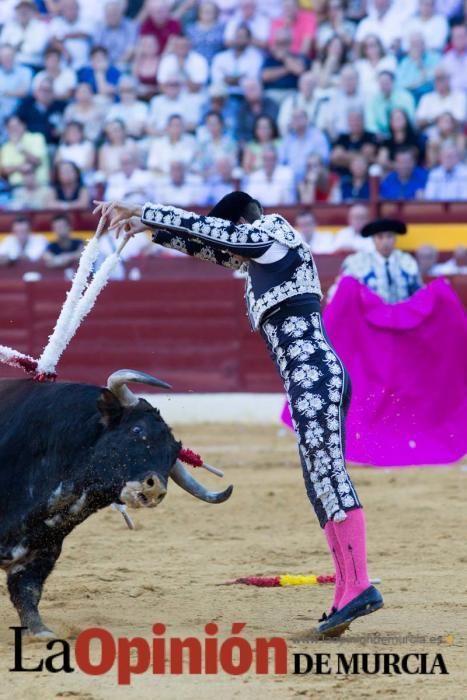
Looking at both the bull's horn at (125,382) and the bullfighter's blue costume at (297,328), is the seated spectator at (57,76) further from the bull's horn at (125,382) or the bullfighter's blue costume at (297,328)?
the bull's horn at (125,382)

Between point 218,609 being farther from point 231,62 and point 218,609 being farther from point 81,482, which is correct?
point 231,62

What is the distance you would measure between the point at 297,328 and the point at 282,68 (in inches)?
280

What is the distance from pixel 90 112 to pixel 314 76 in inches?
72.9

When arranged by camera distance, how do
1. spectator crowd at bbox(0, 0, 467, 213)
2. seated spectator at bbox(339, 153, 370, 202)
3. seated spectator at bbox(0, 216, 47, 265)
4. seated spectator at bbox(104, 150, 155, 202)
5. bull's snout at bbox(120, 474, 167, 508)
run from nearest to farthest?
bull's snout at bbox(120, 474, 167, 508) → seated spectator at bbox(339, 153, 370, 202) → spectator crowd at bbox(0, 0, 467, 213) → seated spectator at bbox(104, 150, 155, 202) → seated spectator at bbox(0, 216, 47, 265)

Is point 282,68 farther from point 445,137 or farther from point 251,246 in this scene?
point 251,246

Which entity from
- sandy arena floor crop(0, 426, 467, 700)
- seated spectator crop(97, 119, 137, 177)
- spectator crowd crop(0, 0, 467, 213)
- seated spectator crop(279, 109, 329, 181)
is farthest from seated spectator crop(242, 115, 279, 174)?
sandy arena floor crop(0, 426, 467, 700)

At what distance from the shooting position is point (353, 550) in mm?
3906

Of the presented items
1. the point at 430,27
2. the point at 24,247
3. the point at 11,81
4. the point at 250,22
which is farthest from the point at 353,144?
the point at 11,81

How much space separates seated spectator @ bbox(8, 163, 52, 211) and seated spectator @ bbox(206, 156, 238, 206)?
149cm

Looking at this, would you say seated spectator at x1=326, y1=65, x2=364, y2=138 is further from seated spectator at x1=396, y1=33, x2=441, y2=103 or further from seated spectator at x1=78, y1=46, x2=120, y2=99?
seated spectator at x1=78, y1=46, x2=120, y2=99

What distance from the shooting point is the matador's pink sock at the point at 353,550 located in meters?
3.90

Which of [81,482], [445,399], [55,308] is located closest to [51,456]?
[81,482]

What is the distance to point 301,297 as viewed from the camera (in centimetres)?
399

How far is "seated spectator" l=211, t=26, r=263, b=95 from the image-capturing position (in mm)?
10898
